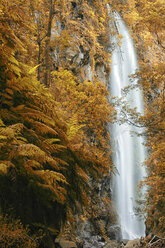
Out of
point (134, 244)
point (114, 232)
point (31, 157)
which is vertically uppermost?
point (31, 157)

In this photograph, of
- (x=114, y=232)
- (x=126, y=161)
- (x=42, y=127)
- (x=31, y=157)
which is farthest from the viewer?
(x=126, y=161)

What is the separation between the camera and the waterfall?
20.1 meters

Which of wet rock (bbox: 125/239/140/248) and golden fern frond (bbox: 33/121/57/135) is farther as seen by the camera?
wet rock (bbox: 125/239/140/248)

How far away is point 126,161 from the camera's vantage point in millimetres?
22609

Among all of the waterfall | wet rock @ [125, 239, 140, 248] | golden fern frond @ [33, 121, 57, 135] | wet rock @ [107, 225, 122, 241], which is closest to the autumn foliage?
golden fern frond @ [33, 121, 57, 135]

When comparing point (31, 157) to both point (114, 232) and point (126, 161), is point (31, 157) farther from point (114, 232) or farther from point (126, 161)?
point (126, 161)

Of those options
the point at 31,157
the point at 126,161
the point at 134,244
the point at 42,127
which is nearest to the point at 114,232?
the point at 126,161

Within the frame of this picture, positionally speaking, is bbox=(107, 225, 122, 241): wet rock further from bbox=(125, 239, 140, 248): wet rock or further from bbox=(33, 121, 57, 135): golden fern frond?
bbox=(33, 121, 57, 135): golden fern frond

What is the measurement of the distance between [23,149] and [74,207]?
1.56 meters

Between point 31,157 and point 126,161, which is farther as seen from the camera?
point 126,161

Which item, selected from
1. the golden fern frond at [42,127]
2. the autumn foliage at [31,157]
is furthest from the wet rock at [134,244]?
the golden fern frond at [42,127]

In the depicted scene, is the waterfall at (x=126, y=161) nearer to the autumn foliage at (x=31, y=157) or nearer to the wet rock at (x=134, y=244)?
the wet rock at (x=134, y=244)

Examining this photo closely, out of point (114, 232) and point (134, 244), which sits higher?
point (134, 244)

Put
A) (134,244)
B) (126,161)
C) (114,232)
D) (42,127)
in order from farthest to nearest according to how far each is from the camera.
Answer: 1. (126,161)
2. (114,232)
3. (134,244)
4. (42,127)
